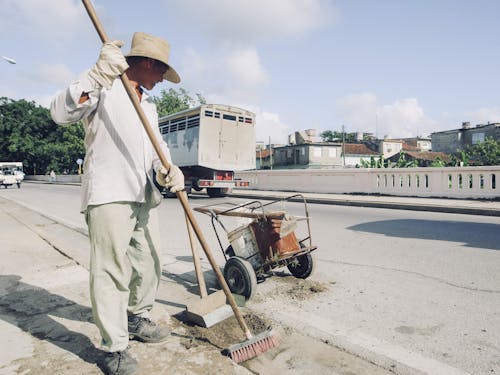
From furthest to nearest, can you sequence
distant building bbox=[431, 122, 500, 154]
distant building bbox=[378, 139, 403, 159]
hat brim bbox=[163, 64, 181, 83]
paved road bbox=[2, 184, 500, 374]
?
distant building bbox=[378, 139, 403, 159], distant building bbox=[431, 122, 500, 154], hat brim bbox=[163, 64, 181, 83], paved road bbox=[2, 184, 500, 374]

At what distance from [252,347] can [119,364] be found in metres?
0.87

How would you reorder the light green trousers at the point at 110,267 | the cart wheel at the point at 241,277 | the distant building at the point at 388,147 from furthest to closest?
1. the distant building at the point at 388,147
2. the cart wheel at the point at 241,277
3. the light green trousers at the point at 110,267

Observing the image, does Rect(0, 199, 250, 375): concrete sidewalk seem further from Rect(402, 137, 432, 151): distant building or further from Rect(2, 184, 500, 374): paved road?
Rect(402, 137, 432, 151): distant building

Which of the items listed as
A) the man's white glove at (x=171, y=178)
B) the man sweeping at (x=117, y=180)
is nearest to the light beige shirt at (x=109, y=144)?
the man sweeping at (x=117, y=180)

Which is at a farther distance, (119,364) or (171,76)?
(171,76)

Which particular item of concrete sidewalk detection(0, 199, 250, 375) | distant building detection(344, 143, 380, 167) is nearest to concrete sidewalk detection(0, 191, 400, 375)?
concrete sidewalk detection(0, 199, 250, 375)

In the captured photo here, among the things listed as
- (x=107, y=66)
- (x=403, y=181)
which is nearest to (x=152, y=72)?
(x=107, y=66)

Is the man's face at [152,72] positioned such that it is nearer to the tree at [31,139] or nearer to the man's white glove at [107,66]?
the man's white glove at [107,66]

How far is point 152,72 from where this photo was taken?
9.14ft

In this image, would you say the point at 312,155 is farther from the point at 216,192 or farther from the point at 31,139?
the point at 31,139

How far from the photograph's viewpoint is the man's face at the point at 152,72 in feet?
9.06

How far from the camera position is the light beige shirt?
2.31 meters

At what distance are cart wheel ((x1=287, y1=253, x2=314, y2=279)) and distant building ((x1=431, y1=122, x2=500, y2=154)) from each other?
177ft

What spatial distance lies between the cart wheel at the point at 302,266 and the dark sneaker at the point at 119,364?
2.20 metres
